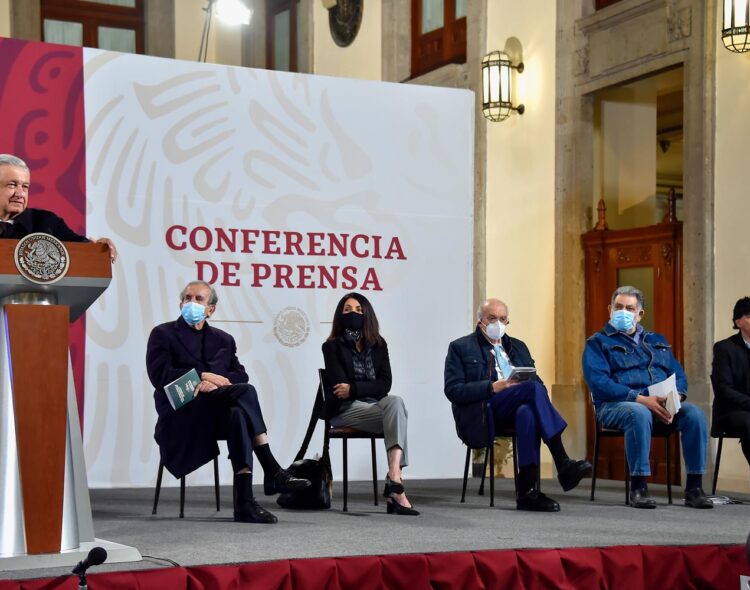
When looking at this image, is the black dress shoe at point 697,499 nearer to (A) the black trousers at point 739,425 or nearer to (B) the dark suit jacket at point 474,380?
(A) the black trousers at point 739,425

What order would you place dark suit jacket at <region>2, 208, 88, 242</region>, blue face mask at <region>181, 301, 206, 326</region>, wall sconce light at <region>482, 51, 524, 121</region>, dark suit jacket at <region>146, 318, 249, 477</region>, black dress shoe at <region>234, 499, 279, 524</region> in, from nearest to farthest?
dark suit jacket at <region>2, 208, 88, 242</region> → black dress shoe at <region>234, 499, 279, 524</region> → dark suit jacket at <region>146, 318, 249, 477</region> → blue face mask at <region>181, 301, 206, 326</region> → wall sconce light at <region>482, 51, 524, 121</region>

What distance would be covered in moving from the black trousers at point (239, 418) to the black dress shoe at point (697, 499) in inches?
79.8

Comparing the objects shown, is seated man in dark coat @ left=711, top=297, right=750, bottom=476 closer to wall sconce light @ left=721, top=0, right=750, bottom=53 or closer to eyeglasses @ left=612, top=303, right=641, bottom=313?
eyeglasses @ left=612, top=303, right=641, bottom=313

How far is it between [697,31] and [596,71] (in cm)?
104

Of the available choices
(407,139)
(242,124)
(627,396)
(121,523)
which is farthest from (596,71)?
(121,523)

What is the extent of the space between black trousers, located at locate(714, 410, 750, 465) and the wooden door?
1698 mm

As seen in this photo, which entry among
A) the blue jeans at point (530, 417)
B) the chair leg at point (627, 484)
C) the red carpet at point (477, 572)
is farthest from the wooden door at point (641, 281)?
the red carpet at point (477, 572)

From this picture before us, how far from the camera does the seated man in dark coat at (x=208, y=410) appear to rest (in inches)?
192

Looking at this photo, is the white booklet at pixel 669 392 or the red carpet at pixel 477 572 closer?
the red carpet at pixel 477 572

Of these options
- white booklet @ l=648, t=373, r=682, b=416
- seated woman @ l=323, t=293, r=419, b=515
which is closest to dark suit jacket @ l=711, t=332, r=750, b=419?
white booklet @ l=648, t=373, r=682, b=416

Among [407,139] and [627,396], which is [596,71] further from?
Result: [627,396]

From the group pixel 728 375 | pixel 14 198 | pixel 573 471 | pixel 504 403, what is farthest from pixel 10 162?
pixel 728 375

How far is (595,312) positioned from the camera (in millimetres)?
8188

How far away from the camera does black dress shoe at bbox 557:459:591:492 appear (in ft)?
17.1
